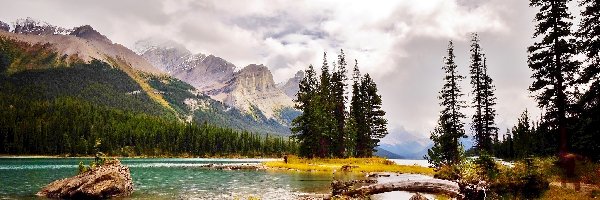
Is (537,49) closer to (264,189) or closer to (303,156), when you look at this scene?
(264,189)

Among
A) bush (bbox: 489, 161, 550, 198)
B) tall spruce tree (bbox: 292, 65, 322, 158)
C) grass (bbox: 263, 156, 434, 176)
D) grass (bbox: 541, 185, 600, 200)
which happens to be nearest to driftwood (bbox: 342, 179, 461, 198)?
bush (bbox: 489, 161, 550, 198)

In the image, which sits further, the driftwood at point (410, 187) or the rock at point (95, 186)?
the rock at point (95, 186)

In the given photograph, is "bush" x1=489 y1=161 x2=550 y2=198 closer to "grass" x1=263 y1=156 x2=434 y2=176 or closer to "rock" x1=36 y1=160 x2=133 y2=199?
"rock" x1=36 y1=160 x2=133 y2=199

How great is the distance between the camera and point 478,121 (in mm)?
58594

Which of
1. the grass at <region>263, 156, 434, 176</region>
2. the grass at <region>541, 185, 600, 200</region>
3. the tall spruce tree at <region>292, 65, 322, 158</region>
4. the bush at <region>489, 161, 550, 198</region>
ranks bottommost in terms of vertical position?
the grass at <region>263, 156, 434, 176</region>

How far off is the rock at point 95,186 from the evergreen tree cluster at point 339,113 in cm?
5615

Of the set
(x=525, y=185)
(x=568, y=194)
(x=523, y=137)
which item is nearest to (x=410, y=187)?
(x=525, y=185)

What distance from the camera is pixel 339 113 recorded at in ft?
322

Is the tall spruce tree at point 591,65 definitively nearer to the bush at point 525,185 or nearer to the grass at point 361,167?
the bush at point 525,185

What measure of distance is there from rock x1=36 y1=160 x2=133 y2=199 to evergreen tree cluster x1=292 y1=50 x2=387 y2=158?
56153 mm

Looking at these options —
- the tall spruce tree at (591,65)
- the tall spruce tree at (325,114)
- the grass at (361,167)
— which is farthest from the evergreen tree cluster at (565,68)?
the tall spruce tree at (325,114)

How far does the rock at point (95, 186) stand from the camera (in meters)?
35.2

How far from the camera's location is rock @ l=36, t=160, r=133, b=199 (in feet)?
115

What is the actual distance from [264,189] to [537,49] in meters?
27.6
